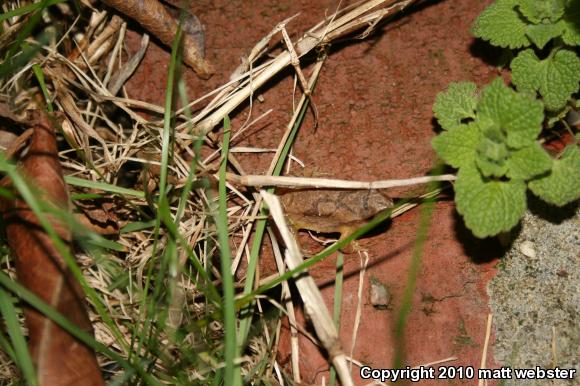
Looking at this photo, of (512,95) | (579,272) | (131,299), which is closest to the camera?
(512,95)

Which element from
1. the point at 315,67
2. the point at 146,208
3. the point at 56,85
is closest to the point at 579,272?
the point at 315,67

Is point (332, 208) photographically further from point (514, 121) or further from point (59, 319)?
point (59, 319)

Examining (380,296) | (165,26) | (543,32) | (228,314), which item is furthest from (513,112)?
(165,26)

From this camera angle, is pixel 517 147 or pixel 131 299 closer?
pixel 517 147

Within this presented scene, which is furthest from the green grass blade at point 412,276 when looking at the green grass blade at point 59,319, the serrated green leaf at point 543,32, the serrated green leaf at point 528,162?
the green grass blade at point 59,319

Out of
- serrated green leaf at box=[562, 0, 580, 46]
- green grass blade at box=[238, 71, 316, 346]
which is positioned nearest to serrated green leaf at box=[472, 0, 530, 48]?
serrated green leaf at box=[562, 0, 580, 46]

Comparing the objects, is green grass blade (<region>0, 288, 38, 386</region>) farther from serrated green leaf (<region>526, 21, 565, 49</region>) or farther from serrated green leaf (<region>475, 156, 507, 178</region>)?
serrated green leaf (<region>526, 21, 565, 49</region>)

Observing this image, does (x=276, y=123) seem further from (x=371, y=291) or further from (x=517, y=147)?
(x=517, y=147)
